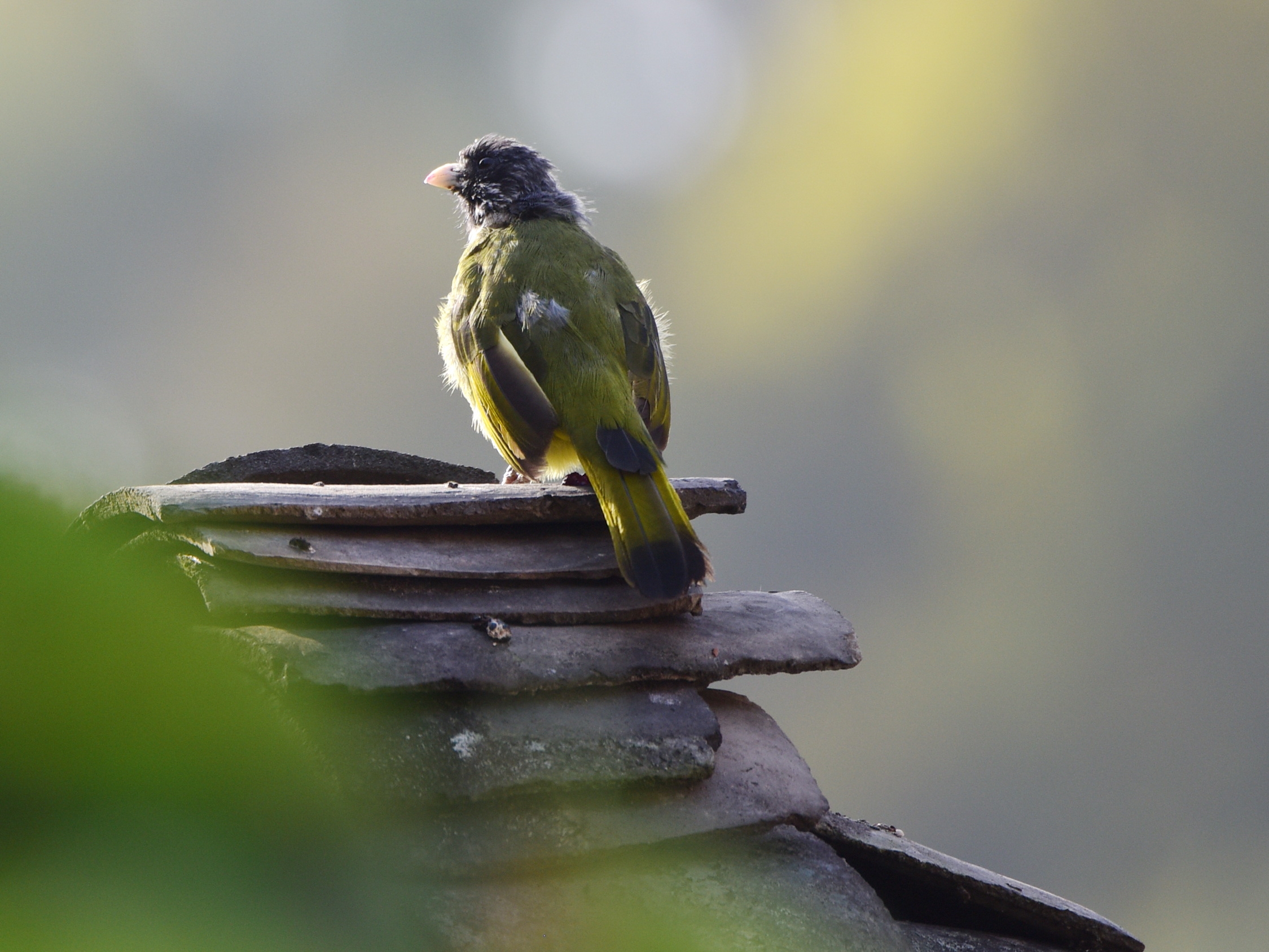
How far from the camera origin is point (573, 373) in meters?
2.46

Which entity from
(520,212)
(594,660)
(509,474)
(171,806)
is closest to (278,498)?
(594,660)

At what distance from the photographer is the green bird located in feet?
5.70

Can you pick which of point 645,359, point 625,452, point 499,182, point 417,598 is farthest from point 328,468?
point 499,182

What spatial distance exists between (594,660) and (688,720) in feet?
0.44

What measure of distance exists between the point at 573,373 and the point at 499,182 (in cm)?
176

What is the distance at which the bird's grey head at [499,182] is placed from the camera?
12.6ft

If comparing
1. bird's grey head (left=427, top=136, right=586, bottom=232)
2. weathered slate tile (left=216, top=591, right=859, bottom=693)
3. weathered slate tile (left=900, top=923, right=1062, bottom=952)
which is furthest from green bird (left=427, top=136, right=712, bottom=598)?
weathered slate tile (left=900, top=923, right=1062, bottom=952)

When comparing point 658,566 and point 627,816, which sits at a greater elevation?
point 658,566

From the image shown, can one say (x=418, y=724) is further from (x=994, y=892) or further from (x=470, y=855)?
(x=994, y=892)

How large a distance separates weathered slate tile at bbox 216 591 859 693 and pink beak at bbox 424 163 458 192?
2.77m

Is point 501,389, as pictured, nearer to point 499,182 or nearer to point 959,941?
point 959,941

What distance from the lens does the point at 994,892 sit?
58.9 inches

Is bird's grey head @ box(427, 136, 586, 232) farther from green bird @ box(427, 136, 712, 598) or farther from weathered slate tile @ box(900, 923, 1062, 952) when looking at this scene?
weathered slate tile @ box(900, 923, 1062, 952)

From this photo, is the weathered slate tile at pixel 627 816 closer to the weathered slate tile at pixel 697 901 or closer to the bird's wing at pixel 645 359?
the weathered slate tile at pixel 697 901
